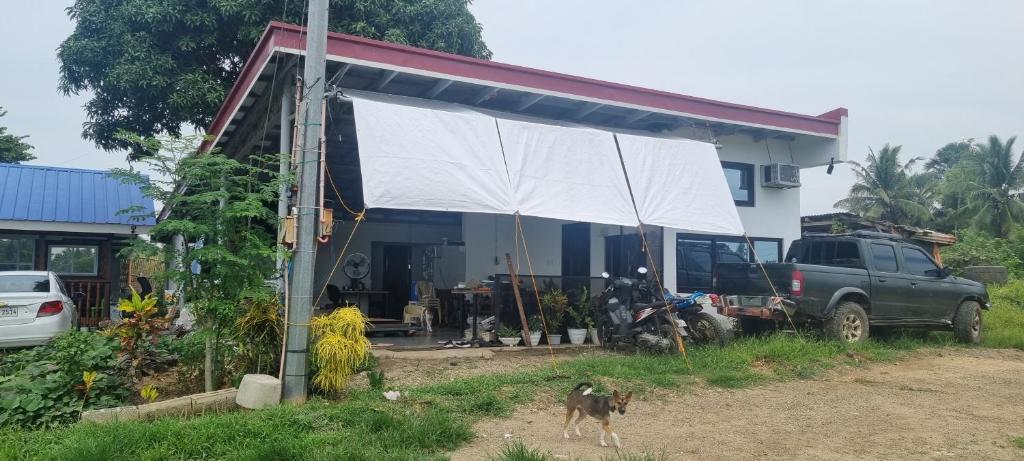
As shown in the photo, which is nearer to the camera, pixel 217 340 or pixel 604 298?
pixel 217 340

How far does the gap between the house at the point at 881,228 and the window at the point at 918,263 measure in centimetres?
272

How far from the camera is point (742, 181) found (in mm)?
13227

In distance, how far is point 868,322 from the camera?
10.4 metres

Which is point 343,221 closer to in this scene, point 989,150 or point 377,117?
point 377,117

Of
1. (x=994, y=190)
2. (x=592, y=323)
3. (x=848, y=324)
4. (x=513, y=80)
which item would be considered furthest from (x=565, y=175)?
(x=994, y=190)

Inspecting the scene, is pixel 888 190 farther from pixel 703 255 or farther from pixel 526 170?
pixel 526 170

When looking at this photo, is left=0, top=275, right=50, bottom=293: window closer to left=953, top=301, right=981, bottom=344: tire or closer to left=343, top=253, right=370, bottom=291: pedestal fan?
left=343, top=253, right=370, bottom=291: pedestal fan

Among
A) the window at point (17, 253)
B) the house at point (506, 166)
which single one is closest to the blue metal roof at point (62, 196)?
the window at point (17, 253)

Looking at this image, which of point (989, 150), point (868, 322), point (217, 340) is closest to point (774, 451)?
point (217, 340)

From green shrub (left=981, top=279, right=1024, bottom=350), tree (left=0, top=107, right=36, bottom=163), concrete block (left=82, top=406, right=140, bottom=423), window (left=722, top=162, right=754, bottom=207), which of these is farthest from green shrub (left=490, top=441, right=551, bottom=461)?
tree (left=0, top=107, right=36, bottom=163)

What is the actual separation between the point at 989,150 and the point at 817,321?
29.4 m

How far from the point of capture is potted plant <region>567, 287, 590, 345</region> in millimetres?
10516

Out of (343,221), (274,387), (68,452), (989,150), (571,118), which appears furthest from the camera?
(989,150)

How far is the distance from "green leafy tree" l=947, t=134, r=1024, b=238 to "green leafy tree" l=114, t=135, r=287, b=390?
33219 mm
